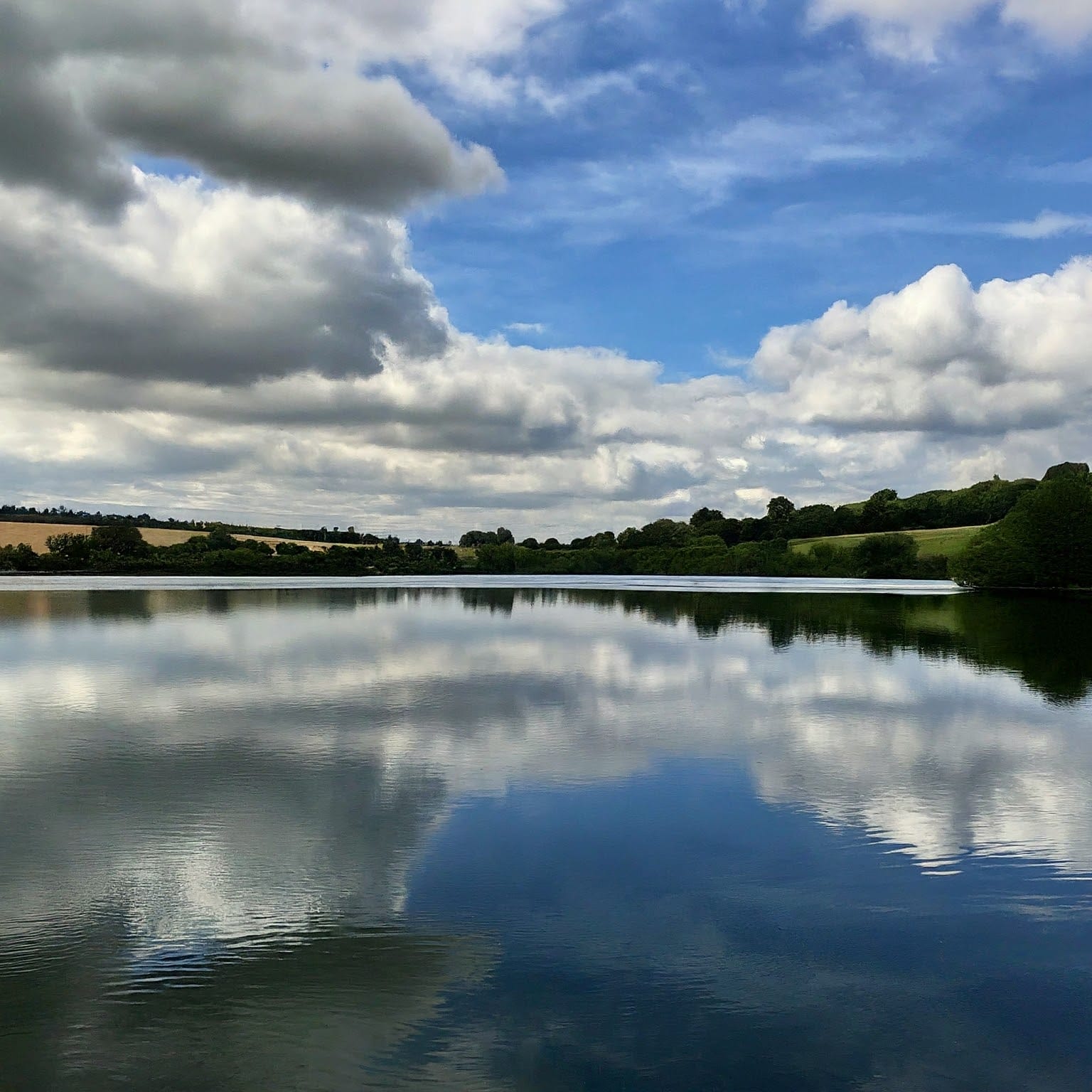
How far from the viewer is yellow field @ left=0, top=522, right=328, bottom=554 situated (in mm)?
124938

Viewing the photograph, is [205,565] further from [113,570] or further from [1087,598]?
[1087,598]

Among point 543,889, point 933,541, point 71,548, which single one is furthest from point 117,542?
point 543,889

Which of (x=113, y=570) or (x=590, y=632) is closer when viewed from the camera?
(x=590, y=632)

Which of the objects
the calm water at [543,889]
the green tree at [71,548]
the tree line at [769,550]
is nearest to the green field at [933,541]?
the tree line at [769,550]

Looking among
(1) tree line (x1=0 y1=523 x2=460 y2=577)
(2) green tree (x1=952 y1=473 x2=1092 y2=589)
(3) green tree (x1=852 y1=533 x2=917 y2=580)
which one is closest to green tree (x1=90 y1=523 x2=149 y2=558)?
(1) tree line (x1=0 y1=523 x2=460 y2=577)

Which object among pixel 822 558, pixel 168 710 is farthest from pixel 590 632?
pixel 822 558

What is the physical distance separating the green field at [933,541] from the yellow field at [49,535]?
261 ft

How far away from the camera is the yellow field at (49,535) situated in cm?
12494

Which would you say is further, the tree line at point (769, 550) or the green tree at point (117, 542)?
the green tree at point (117, 542)

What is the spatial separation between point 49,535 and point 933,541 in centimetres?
12273

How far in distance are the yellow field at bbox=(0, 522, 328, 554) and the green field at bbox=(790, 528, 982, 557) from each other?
79.5 m

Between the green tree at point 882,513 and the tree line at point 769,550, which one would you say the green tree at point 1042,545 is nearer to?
the tree line at point 769,550

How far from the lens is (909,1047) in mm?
6316

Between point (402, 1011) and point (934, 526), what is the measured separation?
154141mm
